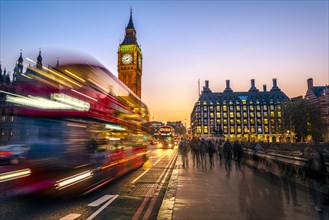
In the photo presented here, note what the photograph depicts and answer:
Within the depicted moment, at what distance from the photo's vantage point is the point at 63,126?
7.50 m

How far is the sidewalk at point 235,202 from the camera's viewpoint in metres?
6.31

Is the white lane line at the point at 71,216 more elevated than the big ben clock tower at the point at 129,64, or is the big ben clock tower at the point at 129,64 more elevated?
the big ben clock tower at the point at 129,64

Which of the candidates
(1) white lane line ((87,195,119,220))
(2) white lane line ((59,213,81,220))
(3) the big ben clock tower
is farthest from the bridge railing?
(3) the big ben clock tower

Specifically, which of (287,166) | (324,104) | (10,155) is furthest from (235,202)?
(324,104)

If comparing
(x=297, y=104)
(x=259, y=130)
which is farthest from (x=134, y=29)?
(x=297, y=104)

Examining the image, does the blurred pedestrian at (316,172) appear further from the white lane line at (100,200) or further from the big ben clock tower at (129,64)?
the big ben clock tower at (129,64)

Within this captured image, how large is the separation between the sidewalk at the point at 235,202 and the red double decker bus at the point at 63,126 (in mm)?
2964

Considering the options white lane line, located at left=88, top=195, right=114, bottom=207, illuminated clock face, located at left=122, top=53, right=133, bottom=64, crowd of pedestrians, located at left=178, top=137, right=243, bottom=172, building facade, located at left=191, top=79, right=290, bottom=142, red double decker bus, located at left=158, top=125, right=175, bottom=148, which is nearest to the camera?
white lane line, located at left=88, top=195, right=114, bottom=207

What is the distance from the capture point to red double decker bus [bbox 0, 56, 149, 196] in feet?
23.6

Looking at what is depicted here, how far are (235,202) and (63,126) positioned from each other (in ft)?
18.6

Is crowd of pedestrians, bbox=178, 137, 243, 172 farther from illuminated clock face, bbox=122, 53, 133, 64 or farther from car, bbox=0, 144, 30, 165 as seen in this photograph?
illuminated clock face, bbox=122, 53, 133, 64

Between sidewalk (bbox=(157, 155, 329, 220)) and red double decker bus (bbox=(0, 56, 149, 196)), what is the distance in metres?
2.96

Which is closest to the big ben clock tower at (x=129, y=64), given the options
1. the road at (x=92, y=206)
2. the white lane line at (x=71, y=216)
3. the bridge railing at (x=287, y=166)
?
the bridge railing at (x=287, y=166)

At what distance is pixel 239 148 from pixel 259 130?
355ft
